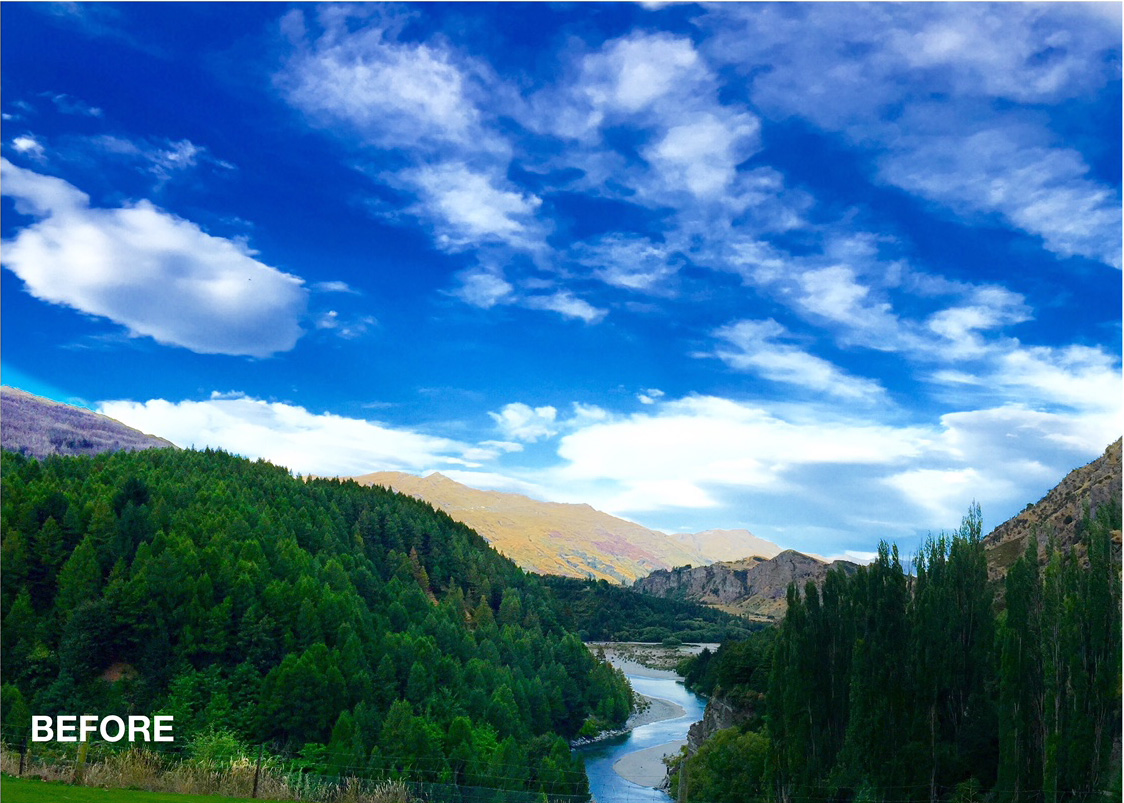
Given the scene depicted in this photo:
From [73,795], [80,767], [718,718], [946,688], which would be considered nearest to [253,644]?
[718,718]

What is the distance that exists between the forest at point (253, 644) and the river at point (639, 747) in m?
3.41

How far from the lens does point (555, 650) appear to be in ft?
336

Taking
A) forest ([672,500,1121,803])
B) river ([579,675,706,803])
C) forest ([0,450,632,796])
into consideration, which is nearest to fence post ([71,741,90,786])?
forest ([0,450,632,796])

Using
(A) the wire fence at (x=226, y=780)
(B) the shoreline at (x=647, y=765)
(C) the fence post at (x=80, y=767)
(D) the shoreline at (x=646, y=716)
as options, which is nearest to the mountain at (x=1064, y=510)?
(A) the wire fence at (x=226, y=780)

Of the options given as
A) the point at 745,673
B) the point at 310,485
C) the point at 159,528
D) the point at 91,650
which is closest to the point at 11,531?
the point at 159,528

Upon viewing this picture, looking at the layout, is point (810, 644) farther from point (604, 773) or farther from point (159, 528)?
point (159, 528)

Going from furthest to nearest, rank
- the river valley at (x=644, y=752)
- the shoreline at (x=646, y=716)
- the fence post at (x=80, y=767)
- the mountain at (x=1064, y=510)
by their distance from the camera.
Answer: the shoreline at (x=646, y=716), the river valley at (x=644, y=752), the mountain at (x=1064, y=510), the fence post at (x=80, y=767)

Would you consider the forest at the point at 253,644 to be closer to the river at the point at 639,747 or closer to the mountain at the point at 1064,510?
the river at the point at 639,747

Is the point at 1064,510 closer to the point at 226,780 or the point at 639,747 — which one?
the point at 639,747

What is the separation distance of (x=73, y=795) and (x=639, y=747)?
75474mm

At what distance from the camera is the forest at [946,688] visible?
101ft

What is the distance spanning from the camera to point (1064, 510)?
232 ft

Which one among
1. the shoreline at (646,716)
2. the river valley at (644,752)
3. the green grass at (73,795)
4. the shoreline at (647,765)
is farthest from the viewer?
the shoreline at (646,716)

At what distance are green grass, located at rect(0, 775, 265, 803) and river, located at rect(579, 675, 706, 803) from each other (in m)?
45.1
